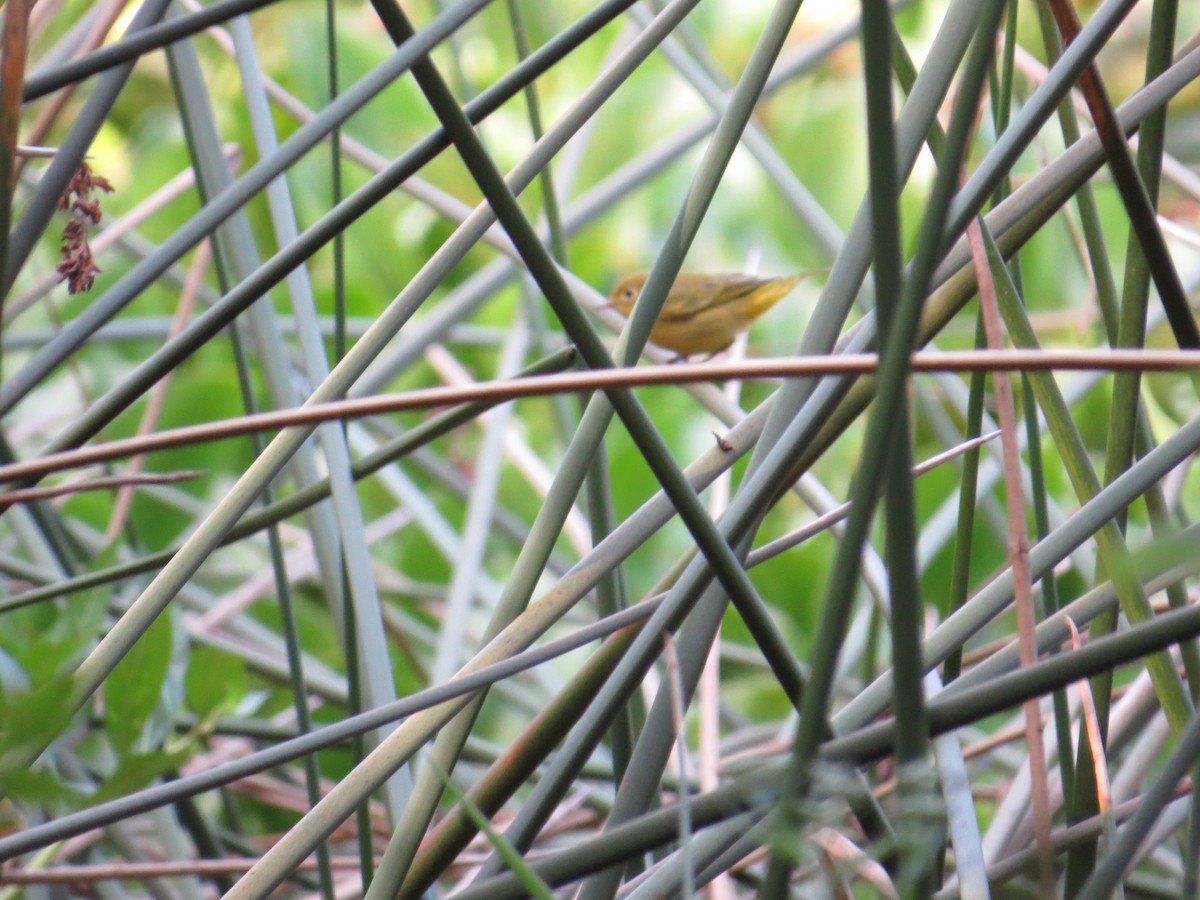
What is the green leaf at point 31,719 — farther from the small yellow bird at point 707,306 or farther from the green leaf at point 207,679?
the small yellow bird at point 707,306

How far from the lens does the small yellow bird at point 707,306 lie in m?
1.10

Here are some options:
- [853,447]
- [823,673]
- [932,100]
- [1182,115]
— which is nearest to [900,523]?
[823,673]

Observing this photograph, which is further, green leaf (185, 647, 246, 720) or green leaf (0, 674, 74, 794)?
green leaf (185, 647, 246, 720)

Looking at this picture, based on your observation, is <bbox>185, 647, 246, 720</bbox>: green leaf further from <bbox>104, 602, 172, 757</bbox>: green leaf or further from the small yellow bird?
the small yellow bird

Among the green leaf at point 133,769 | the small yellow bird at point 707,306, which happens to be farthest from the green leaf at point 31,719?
the small yellow bird at point 707,306

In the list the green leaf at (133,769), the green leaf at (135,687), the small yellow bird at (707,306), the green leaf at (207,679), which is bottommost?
the green leaf at (133,769)

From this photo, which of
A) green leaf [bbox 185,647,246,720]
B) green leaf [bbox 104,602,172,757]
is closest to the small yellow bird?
green leaf [bbox 185,647,246,720]

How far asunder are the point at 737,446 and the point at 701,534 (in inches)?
4.7

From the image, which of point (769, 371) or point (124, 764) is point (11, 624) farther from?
point (769, 371)

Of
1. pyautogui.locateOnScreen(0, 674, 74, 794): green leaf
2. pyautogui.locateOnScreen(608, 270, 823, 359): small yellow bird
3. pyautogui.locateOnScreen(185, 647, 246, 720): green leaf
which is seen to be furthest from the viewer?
pyautogui.locateOnScreen(608, 270, 823, 359): small yellow bird

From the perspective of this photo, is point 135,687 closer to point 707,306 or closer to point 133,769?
point 133,769

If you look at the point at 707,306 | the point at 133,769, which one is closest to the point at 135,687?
the point at 133,769

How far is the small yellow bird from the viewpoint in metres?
1.10

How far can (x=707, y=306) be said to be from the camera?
1.13 metres
